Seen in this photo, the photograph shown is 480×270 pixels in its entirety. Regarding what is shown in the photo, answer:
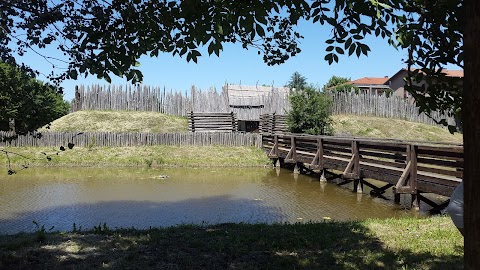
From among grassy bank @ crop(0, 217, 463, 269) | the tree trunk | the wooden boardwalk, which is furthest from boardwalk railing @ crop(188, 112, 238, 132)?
the tree trunk

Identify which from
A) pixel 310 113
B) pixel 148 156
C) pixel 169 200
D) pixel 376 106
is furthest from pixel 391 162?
pixel 376 106

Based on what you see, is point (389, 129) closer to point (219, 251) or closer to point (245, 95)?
point (245, 95)

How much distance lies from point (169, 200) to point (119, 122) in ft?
59.6

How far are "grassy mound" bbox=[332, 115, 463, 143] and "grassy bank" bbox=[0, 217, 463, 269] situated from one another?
21.6 m

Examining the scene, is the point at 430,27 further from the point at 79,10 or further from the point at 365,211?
the point at 365,211

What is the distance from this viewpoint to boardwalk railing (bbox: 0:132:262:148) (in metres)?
24.0

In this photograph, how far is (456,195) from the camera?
3.03 meters

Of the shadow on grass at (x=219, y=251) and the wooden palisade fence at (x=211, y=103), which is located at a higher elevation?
the wooden palisade fence at (x=211, y=103)

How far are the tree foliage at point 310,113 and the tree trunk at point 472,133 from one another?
22070 millimetres

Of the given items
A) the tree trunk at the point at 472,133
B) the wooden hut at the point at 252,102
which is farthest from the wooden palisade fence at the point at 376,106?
the tree trunk at the point at 472,133

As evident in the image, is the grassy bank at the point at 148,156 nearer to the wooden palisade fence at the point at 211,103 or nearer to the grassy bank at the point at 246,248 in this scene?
the wooden palisade fence at the point at 211,103

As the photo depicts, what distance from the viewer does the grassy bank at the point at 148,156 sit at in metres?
21.7

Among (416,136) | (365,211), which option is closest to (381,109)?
(416,136)

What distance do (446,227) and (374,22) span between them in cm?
361
